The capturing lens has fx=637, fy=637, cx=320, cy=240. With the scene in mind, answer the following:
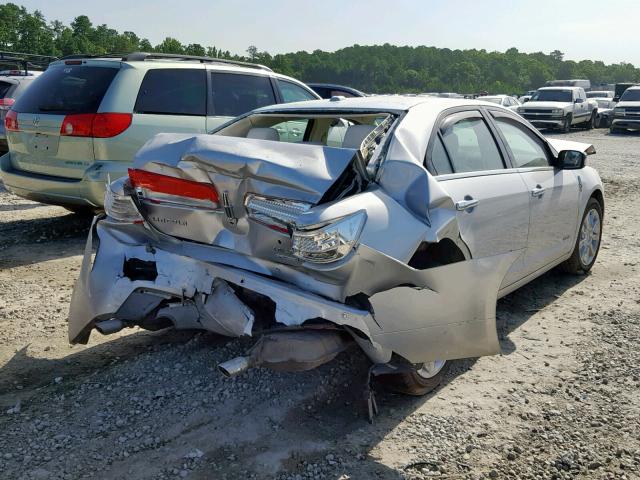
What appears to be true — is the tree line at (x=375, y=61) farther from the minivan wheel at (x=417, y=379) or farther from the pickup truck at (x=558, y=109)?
the minivan wheel at (x=417, y=379)

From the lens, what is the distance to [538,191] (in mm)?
4566

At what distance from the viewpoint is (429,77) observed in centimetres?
9262

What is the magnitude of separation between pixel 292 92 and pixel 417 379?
18.5 ft

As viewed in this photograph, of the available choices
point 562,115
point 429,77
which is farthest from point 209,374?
point 429,77

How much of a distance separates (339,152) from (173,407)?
63.2 inches

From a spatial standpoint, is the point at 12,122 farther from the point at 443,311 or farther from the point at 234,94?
the point at 443,311

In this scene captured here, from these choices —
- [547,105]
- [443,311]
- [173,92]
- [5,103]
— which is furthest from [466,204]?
[547,105]

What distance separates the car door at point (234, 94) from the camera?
24.0 feet

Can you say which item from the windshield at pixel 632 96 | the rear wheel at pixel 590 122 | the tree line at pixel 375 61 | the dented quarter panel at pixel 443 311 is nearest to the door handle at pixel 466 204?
the dented quarter panel at pixel 443 311

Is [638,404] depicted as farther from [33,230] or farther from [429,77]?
[429,77]

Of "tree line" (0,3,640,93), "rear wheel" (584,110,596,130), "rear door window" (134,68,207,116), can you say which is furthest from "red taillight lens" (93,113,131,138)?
"tree line" (0,3,640,93)

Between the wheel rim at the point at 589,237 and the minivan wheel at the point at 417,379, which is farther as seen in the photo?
the wheel rim at the point at 589,237

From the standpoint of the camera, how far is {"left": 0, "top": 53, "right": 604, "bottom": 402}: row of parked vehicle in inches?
115

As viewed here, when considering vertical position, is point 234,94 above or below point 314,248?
above
